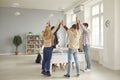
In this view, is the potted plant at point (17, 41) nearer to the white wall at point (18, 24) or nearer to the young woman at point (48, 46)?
the white wall at point (18, 24)

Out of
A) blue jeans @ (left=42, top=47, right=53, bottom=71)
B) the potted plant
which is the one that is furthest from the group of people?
the potted plant

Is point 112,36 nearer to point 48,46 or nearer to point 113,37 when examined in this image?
point 113,37

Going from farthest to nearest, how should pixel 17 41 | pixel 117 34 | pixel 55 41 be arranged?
pixel 17 41, pixel 117 34, pixel 55 41

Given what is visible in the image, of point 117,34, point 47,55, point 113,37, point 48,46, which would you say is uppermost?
point 117,34

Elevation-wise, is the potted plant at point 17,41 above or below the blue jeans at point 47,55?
above

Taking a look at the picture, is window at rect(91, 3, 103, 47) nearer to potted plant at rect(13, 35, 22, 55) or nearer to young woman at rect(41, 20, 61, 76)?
young woman at rect(41, 20, 61, 76)

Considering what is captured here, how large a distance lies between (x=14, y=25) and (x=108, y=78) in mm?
8157

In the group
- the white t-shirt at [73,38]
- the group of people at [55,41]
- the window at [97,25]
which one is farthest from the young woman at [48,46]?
the window at [97,25]

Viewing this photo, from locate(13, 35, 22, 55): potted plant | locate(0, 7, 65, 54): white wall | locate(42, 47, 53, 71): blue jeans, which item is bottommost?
locate(42, 47, 53, 71): blue jeans

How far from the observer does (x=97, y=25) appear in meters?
8.26

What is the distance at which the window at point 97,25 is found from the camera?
7.94m

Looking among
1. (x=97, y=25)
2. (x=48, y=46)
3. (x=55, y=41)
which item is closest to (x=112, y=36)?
(x=55, y=41)

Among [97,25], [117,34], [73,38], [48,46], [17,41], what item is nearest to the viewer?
[73,38]

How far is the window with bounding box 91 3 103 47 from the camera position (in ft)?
26.0
